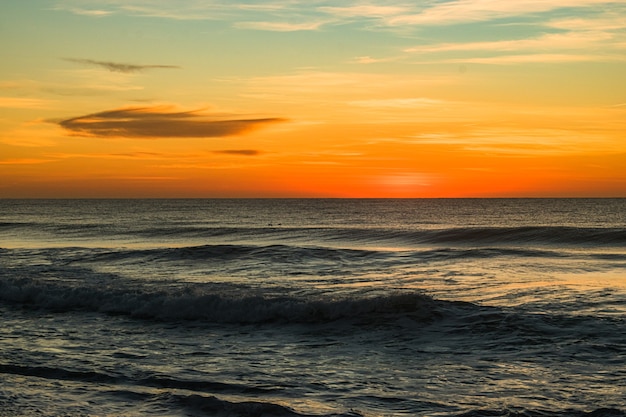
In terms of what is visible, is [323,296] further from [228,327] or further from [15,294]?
[15,294]

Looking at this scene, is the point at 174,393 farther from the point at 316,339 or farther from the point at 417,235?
the point at 417,235

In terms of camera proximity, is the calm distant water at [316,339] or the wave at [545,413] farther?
the calm distant water at [316,339]

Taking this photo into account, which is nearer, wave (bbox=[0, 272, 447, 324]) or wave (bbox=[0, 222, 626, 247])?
wave (bbox=[0, 272, 447, 324])

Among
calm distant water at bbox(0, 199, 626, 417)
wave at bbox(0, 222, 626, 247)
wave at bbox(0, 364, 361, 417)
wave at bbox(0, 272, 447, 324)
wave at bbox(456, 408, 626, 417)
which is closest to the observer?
wave at bbox(456, 408, 626, 417)

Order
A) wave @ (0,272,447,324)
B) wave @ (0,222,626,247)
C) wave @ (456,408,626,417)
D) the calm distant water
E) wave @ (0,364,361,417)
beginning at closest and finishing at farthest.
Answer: wave @ (456,408,626,417), wave @ (0,364,361,417), the calm distant water, wave @ (0,272,447,324), wave @ (0,222,626,247)

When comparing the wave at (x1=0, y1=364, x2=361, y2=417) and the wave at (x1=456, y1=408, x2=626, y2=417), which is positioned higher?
the wave at (x1=456, y1=408, x2=626, y2=417)

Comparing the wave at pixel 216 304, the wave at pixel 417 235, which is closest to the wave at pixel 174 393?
the wave at pixel 216 304

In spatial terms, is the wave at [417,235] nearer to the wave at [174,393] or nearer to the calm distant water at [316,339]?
the calm distant water at [316,339]

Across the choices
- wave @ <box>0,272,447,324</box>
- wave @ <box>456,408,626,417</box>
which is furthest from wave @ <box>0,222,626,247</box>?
wave @ <box>456,408,626,417</box>

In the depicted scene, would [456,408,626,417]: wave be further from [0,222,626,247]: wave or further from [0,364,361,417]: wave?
[0,222,626,247]: wave

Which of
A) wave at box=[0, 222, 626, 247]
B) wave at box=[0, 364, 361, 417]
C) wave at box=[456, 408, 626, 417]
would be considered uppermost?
wave at box=[0, 222, 626, 247]

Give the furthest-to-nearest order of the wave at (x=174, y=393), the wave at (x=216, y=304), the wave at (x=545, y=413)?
1. the wave at (x=216, y=304)
2. the wave at (x=174, y=393)
3. the wave at (x=545, y=413)

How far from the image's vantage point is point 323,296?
58.1 ft

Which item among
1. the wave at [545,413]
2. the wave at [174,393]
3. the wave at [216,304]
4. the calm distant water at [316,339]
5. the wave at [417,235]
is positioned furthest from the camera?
the wave at [417,235]
